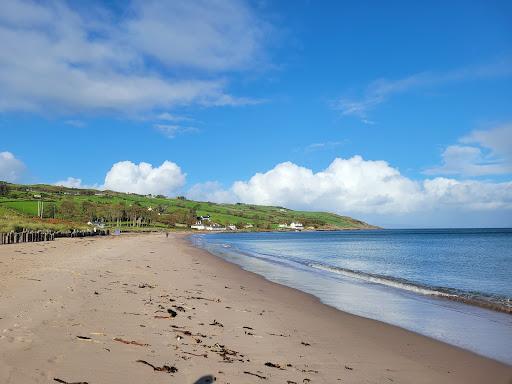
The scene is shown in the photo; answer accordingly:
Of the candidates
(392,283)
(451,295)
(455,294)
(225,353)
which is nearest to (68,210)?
(392,283)

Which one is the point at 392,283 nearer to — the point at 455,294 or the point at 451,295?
the point at 455,294

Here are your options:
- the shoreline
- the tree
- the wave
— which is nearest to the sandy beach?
the shoreline

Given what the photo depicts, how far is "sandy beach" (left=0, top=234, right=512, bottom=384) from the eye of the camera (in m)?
6.08

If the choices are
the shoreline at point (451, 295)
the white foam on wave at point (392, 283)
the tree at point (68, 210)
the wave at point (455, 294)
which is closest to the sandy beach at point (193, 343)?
the shoreline at point (451, 295)

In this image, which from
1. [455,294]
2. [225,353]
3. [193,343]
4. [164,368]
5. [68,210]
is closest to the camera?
[164,368]

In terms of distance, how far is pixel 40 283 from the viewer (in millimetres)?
12719

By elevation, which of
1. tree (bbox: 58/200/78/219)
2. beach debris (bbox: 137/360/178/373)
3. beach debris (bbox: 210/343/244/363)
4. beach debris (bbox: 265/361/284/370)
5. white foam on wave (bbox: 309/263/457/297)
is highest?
tree (bbox: 58/200/78/219)

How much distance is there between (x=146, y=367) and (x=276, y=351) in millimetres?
2803

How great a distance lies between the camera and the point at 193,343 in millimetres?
7926

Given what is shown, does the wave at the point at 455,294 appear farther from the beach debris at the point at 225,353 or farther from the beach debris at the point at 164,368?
the beach debris at the point at 164,368

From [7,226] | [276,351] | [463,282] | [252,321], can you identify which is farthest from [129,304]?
[7,226]

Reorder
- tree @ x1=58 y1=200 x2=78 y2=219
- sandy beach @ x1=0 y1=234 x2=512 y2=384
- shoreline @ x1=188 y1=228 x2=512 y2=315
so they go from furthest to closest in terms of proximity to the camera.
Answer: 1. tree @ x1=58 y1=200 x2=78 y2=219
2. shoreline @ x1=188 y1=228 x2=512 y2=315
3. sandy beach @ x1=0 y1=234 x2=512 y2=384

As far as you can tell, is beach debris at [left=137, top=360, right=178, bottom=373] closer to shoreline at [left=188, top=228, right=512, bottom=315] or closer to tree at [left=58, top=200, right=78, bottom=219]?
shoreline at [left=188, top=228, right=512, bottom=315]

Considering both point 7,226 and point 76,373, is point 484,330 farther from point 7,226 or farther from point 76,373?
point 7,226
